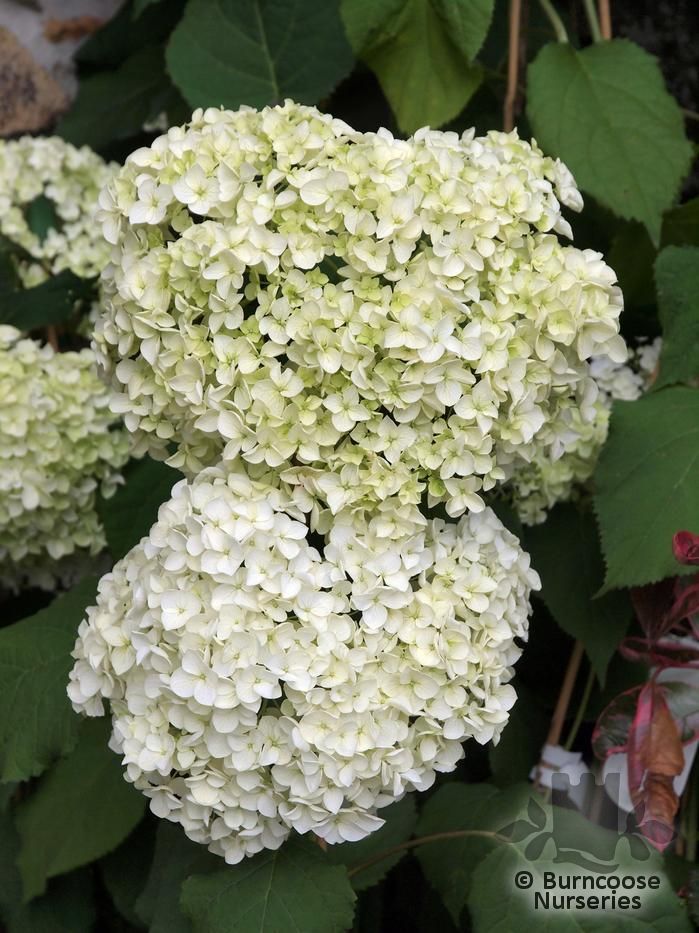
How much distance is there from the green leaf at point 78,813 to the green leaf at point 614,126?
0.89 metres

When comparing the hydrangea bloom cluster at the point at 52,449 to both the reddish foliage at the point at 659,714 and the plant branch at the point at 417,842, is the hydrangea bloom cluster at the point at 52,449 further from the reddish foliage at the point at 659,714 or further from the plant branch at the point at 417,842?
the reddish foliage at the point at 659,714

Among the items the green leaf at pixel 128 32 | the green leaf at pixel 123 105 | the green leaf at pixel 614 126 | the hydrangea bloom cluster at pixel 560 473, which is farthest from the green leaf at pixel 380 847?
the green leaf at pixel 128 32

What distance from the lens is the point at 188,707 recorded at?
874mm

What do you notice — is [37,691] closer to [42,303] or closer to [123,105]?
[42,303]

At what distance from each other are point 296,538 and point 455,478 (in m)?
0.16

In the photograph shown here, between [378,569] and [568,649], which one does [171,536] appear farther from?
[568,649]

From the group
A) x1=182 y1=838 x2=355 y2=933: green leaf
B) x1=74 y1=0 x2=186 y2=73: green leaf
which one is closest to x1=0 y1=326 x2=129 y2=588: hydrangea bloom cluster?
x1=182 y1=838 x2=355 y2=933: green leaf

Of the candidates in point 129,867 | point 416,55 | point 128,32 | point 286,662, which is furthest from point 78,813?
point 128,32

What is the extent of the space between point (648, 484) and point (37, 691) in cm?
70

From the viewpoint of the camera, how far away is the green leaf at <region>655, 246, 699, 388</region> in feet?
3.99

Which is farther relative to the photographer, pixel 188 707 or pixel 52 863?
pixel 52 863

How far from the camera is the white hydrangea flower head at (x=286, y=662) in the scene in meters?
0.87

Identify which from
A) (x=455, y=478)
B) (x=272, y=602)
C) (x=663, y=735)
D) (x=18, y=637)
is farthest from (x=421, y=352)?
(x=18, y=637)

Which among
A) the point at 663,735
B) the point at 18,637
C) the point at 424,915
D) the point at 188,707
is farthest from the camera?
the point at 424,915
